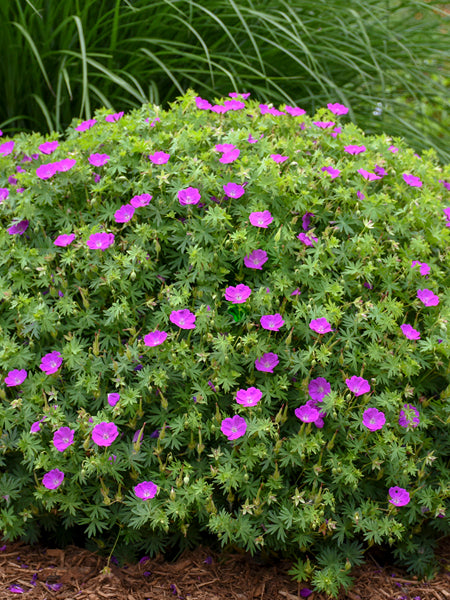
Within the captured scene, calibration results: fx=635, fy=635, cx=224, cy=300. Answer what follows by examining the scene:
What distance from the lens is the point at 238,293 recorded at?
6.34 feet

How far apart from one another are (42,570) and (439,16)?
4380 mm

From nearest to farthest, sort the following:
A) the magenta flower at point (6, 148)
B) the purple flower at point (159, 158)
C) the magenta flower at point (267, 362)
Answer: the magenta flower at point (267, 362) → the purple flower at point (159, 158) → the magenta flower at point (6, 148)

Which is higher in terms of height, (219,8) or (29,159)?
(219,8)

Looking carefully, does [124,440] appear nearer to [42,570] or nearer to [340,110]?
[42,570]

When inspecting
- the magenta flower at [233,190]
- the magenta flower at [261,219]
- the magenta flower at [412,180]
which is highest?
the magenta flower at [233,190]

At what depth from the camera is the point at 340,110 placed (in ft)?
8.60

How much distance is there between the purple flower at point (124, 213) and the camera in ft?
6.68

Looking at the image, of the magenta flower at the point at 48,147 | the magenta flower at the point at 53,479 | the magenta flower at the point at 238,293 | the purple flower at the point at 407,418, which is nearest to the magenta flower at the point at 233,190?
the magenta flower at the point at 238,293

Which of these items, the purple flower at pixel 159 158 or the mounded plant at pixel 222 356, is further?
the purple flower at pixel 159 158

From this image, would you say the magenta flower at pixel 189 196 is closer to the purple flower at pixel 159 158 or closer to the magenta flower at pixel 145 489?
the purple flower at pixel 159 158

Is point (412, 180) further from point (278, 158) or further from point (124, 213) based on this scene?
point (124, 213)

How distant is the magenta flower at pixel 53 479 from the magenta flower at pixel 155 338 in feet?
1.47

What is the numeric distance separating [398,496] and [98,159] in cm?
145

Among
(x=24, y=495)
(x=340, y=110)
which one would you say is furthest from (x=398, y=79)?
(x=24, y=495)
